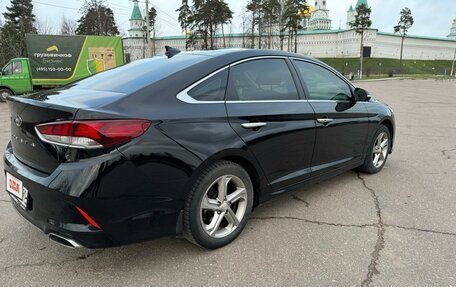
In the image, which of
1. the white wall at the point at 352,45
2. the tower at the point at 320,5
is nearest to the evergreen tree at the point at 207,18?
the white wall at the point at 352,45

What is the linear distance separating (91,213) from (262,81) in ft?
6.00

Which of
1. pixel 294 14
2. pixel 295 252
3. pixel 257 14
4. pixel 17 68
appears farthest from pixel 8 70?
pixel 257 14

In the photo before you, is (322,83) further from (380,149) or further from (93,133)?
(93,133)

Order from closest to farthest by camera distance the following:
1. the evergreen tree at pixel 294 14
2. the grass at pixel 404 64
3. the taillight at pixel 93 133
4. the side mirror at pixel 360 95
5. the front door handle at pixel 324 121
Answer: the taillight at pixel 93 133 < the front door handle at pixel 324 121 < the side mirror at pixel 360 95 < the evergreen tree at pixel 294 14 < the grass at pixel 404 64

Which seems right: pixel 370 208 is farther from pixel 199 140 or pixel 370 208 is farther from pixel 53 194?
pixel 53 194

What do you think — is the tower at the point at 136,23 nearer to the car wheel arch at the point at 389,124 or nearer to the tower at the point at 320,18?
the tower at the point at 320,18

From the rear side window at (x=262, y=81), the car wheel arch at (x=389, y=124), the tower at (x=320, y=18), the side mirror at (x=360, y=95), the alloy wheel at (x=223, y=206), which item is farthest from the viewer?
the tower at (x=320, y=18)

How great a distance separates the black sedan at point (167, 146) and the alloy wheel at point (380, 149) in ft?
5.01

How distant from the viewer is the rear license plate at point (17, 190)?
2467mm

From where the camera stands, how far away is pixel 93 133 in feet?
7.04

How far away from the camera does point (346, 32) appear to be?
3440 inches

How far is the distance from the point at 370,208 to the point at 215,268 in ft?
6.44

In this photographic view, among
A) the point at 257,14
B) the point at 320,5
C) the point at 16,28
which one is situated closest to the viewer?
the point at 16,28

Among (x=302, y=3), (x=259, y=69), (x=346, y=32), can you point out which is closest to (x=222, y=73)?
(x=259, y=69)
